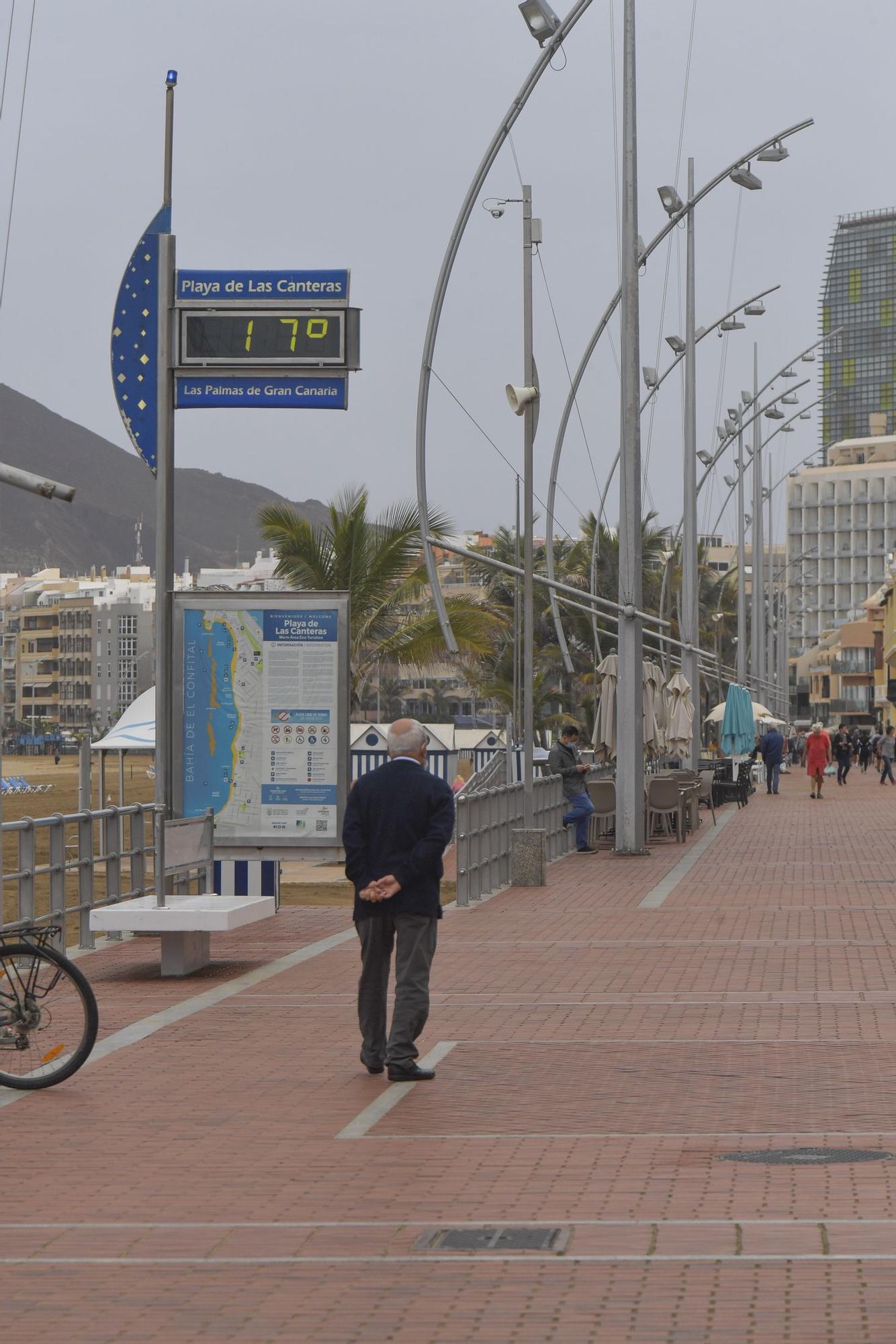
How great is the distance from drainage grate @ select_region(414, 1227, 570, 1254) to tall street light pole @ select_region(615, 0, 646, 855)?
2119 centimetres

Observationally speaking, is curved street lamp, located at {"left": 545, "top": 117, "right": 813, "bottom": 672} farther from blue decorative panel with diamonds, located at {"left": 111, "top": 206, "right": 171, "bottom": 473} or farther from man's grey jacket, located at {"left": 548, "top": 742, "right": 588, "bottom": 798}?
blue decorative panel with diamonds, located at {"left": 111, "top": 206, "right": 171, "bottom": 473}

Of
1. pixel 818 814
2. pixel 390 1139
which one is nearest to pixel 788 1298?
pixel 390 1139

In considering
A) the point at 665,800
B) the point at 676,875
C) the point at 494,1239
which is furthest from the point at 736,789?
the point at 494,1239

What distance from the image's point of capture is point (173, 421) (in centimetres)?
1731

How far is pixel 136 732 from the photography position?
3391 centimetres

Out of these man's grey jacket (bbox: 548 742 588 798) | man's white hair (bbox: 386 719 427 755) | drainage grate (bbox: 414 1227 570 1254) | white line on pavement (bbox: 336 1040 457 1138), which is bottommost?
white line on pavement (bbox: 336 1040 457 1138)

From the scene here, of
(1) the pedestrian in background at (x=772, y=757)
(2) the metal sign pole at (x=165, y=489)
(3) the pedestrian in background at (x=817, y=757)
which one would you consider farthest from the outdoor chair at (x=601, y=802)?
(1) the pedestrian in background at (x=772, y=757)

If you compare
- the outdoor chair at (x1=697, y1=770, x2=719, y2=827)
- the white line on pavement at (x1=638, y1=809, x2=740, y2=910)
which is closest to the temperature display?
the white line on pavement at (x1=638, y1=809, x2=740, y2=910)

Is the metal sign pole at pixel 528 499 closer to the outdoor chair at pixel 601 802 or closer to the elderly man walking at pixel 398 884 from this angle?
the outdoor chair at pixel 601 802

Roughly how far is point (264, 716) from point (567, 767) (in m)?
11.9

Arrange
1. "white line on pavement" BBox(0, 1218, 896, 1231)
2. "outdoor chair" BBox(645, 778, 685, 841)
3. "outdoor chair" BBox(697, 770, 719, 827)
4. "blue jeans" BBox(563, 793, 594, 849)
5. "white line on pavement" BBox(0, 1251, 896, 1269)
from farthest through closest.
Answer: "outdoor chair" BBox(697, 770, 719, 827)
"outdoor chair" BBox(645, 778, 685, 841)
"blue jeans" BBox(563, 793, 594, 849)
"white line on pavement" BBox(0, 1218, 896, 1231)
"white line on pavement" BBox(0, 1251, 896, 1269)

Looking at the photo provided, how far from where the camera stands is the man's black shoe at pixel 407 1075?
32.9 feet

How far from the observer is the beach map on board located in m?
16.7

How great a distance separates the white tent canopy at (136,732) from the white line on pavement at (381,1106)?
2137 cm
